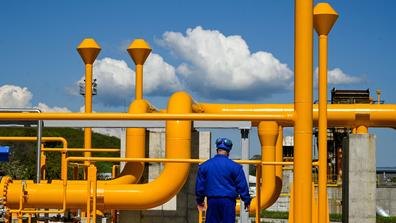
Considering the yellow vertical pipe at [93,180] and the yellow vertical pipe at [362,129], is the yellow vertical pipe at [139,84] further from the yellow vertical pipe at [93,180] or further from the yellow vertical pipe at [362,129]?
the yellow vertical pipe at [93,180]

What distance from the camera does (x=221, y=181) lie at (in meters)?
6.40

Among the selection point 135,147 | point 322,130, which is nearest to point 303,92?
point 322,130

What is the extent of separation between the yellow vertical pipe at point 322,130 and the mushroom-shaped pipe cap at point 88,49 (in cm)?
701

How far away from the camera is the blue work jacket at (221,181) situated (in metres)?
6.39

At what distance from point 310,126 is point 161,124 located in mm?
5473

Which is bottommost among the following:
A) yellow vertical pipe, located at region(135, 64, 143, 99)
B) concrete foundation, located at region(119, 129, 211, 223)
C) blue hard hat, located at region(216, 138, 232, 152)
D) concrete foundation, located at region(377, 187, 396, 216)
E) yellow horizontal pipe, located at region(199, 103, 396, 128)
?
concrete foundation, located at region(377, 187, 396, 216)

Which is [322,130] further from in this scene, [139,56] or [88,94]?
[88,94]

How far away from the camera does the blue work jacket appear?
21.0 feet

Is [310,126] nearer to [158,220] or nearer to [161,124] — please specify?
[161,124]

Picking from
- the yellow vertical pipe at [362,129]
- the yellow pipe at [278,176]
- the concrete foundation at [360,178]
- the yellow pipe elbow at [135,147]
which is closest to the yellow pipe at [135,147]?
the yellow pipe elbow at [135,147]

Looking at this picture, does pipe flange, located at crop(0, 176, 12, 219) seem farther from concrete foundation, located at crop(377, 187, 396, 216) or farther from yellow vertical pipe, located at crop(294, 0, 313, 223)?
concrete foundation, located at crop(377, 187, 396, 216)

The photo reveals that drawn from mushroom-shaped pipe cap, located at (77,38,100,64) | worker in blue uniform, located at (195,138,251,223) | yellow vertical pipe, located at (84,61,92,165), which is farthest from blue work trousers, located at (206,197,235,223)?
mushroom-shaped pipe cap, located at (77,38,100,64)

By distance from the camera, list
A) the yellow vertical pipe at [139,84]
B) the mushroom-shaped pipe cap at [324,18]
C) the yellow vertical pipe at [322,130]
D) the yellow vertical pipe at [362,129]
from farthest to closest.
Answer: the yellow vertical pipe at [139,84], the yellow vertical pipe at [362,129], the mushroom-shaped pipe cap at [324,18], the yellow vertical pipe at [322,130]

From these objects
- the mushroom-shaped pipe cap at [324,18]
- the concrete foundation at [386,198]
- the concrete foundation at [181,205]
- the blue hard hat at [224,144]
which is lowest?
the concrete foundation at [386,198]
